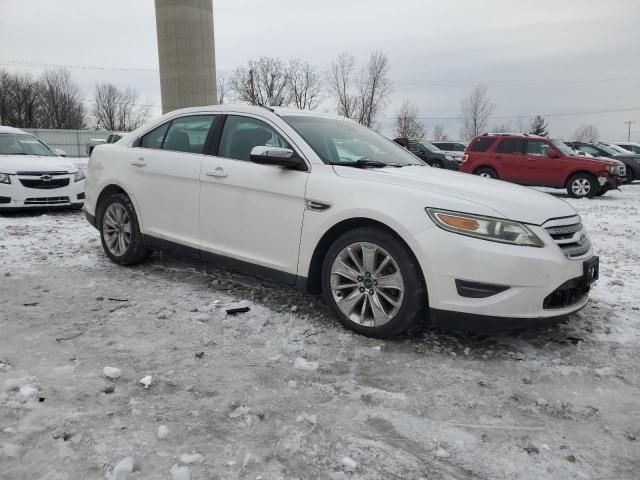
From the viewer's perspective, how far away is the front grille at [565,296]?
125 inches

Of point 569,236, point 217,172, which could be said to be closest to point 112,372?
point 217,172

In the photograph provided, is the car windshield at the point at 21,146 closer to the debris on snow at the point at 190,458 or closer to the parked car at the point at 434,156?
the debris on snow at the point at 190,458

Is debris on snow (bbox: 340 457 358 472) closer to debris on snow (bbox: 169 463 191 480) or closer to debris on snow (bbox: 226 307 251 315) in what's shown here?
debris on snow (bbox: 169 463 191 480)

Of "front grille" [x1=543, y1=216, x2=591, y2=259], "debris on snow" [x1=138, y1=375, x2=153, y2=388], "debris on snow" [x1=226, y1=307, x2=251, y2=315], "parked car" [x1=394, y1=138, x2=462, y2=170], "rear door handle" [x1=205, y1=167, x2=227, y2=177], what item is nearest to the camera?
"debris on snow" [x1=138, y1=375, x2=153, y2=388]

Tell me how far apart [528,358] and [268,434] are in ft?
6.13

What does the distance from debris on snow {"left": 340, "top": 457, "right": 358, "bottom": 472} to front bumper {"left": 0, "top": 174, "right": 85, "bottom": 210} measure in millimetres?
7886

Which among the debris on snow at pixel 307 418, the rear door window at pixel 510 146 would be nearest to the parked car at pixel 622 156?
the rear door window at pixel 510 146

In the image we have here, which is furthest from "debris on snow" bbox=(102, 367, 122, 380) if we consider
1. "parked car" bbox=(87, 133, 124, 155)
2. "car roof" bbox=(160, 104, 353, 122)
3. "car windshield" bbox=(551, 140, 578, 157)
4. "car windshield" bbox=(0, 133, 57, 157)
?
"car windshield" bbox=(551, 140, 578, 157)

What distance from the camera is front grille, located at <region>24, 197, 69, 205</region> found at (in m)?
8.23

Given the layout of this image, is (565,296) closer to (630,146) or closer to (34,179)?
(34,179)

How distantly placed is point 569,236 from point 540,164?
12047 mm

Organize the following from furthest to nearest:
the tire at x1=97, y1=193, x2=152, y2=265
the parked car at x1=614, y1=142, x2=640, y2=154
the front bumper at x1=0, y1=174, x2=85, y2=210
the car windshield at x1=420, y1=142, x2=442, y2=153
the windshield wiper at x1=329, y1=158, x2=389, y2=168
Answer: the car windshield at x1=420, y1=142, x2=442, y2=153 < the parked car at x1=614, y1=142, x2=640, y2=154 < the front bumper at x1=0, y1=174, x2=85, y2=210 < the tire at x1=97, y1=193, x2=152, y2=265 < the windshield wiper at x1=329, y1=158, x2=389, y2=168

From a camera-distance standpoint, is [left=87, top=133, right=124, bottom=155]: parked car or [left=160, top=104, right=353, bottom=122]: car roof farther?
[left=87, top=133, right=124, bottom=155]: parked car

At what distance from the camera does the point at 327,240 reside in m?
3.71
